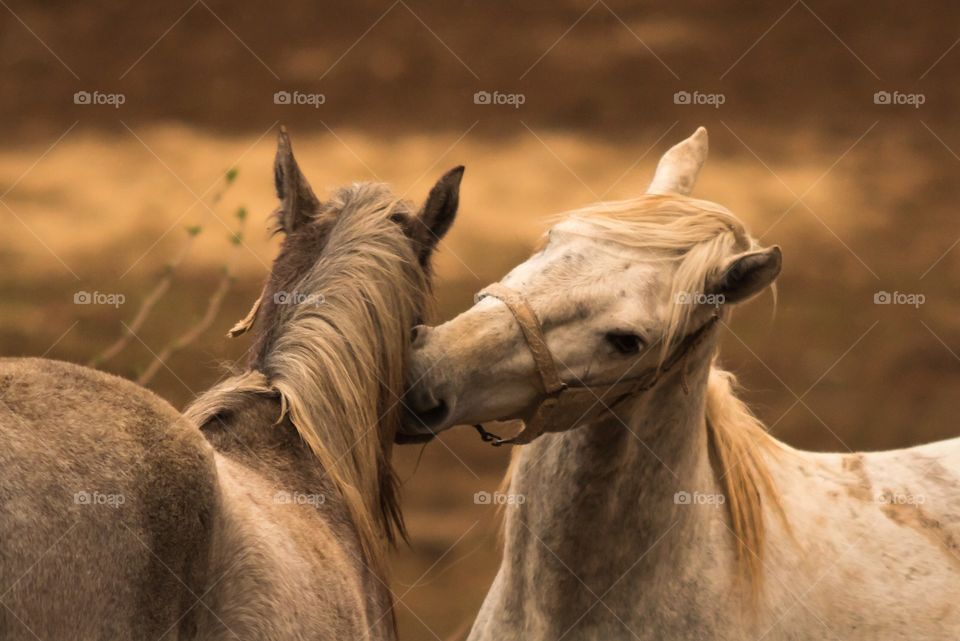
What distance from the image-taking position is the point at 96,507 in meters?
2.20

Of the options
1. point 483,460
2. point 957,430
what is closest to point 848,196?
point 957,430

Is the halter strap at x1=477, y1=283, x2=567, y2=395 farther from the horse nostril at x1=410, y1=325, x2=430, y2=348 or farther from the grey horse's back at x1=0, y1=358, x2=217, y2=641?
the grey horse's back at x1=0, y1=358, x2=217, y2=641

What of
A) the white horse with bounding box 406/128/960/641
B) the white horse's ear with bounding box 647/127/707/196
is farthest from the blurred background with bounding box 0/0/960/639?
the white horse with bounding box 406/128/960/641

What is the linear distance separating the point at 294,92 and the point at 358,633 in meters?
4.37

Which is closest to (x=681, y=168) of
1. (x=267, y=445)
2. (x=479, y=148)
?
(x=267, y=445)

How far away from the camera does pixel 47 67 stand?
267 inches

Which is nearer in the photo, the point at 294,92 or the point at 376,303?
the point at 376,303

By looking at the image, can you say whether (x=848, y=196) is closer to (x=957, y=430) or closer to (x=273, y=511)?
(x=957, y=430)

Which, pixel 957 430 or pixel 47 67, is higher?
pixel 47 67

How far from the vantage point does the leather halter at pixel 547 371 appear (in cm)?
293

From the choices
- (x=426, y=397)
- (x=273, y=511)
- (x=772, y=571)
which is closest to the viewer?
(x=273, y=511)

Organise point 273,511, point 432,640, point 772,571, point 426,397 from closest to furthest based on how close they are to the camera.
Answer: point 273,511
point 426,397
point 772,571
point 432,640

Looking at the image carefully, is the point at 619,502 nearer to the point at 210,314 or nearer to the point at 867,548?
the point at 867,548

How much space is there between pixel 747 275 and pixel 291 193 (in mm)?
1037
